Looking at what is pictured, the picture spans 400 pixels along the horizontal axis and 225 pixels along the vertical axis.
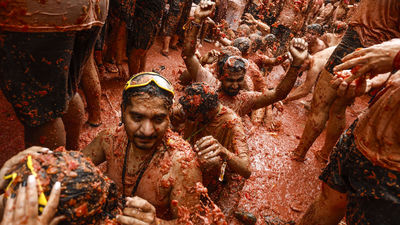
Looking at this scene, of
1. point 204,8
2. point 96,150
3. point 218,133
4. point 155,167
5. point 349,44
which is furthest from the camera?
point 204,8

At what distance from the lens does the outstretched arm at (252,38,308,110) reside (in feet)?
8.80

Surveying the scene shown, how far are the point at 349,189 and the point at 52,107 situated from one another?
2151 mm

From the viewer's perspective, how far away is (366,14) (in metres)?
2.53

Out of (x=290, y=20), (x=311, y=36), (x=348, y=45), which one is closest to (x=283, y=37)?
(x=290, y=20)

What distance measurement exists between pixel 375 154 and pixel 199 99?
4.57 feet

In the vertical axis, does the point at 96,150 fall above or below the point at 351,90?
below

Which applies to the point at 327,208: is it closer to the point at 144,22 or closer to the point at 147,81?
the point at 147,81

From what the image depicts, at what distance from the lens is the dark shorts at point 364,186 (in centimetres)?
159

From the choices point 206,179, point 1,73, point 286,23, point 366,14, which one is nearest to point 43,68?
point 1,73

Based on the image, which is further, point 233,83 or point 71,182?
point 233,83

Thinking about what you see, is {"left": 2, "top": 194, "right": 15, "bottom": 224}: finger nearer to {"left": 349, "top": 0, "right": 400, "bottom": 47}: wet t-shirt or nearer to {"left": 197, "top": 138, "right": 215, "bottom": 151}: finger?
{"left": 197, "top": 138, "right": 215, "bottom": 151}: finger

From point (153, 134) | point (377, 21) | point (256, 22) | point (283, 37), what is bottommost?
point (283, 37)

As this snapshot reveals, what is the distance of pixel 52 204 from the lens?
1.18 metres

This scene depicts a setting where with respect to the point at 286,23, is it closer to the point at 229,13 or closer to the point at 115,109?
the point at 229,13
